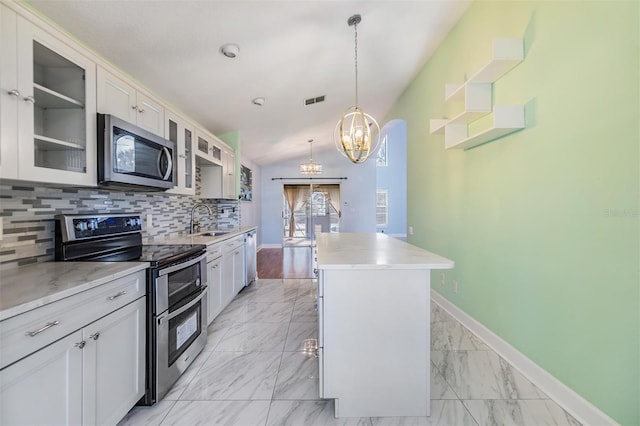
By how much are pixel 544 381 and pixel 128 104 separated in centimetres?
340

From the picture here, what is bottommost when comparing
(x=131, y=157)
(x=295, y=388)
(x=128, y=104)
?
(x=295, y=388)

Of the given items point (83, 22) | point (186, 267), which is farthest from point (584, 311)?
point (83, 22)

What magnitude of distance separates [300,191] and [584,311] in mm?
7081

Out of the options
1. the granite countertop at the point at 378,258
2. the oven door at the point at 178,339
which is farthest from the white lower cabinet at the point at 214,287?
the granite countertop at the point at 378,258

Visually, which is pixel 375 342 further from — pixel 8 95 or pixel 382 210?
pixel 382 210

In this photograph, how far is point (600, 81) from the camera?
4.36ft

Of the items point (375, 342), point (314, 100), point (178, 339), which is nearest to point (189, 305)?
point (178, 339)

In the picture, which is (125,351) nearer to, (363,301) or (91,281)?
(91,281)

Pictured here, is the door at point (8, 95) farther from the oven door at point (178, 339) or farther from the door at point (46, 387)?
the oven door at point (178, 339)

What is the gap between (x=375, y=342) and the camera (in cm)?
147

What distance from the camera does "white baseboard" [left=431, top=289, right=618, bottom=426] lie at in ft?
4.55

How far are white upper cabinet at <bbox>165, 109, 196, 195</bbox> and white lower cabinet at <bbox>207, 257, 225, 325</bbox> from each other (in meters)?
0.80

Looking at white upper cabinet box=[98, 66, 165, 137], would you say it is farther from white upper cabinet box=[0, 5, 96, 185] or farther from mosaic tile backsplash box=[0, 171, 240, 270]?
mosaic tile backsplash box=[0, 171, 240, 270]

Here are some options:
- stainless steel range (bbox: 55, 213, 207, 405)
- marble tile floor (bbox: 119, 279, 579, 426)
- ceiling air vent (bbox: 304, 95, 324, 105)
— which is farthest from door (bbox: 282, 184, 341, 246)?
stainless steel range (bbox: 55, 213, 207, 405)
